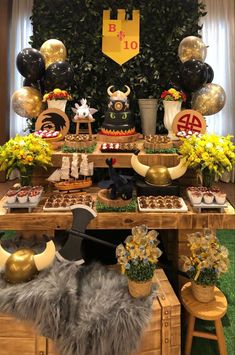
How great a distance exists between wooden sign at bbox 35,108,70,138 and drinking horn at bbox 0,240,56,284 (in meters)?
1.23

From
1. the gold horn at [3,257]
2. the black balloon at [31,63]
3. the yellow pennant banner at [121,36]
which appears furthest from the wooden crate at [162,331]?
the yellow pennant banner at [121,36]

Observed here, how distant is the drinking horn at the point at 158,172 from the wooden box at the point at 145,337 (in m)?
0.89

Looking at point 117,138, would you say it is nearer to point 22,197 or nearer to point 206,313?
point 22,197

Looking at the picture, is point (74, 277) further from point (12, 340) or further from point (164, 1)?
point (164, 1)

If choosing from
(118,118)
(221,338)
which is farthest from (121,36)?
(221,338)

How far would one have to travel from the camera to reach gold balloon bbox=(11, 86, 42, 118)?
3275mm

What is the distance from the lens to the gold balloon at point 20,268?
1860mm

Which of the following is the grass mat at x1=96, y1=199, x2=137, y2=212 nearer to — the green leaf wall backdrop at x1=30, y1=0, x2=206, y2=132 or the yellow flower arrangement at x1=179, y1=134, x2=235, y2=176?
the yellow flower arrangement at x1=179, y1=134, x2=235, y2=176

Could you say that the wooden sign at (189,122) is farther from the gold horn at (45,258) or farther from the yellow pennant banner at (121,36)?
the gold horn at (45,258)

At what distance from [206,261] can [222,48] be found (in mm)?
4165

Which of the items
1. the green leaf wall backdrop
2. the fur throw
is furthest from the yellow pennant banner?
the fur throw

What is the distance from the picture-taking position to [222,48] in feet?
17.1

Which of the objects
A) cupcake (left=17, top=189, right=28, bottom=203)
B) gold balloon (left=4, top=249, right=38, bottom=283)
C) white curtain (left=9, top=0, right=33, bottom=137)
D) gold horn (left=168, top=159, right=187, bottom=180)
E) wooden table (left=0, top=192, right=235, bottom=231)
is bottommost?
gold balloon (left=4, top=249, right=38, bottom=283)

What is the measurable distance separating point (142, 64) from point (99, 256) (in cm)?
217
